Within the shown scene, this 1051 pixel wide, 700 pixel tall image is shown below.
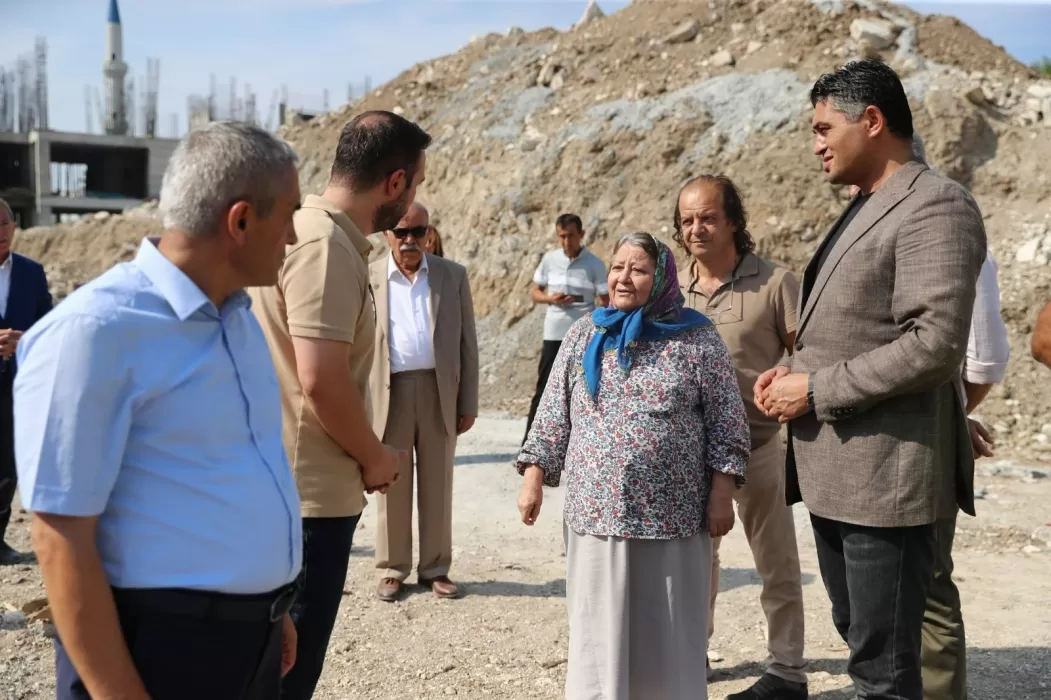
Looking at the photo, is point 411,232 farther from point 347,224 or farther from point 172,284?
point 172,284

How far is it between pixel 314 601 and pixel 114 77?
47262mm

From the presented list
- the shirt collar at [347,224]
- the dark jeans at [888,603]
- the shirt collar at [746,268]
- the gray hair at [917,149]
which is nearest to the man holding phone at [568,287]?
the shirt collar at [746,268]

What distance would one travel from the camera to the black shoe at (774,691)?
4.19 metres

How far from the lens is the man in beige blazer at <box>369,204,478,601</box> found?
5.80 m

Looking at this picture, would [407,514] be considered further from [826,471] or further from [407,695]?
[826,471]

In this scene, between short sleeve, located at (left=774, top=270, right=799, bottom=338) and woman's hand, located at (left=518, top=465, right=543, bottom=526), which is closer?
woman's hand, located at (left=518, top=465, right=543, bottom=526)

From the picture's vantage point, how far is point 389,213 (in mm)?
3121

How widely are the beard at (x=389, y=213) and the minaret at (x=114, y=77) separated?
45.0 meters

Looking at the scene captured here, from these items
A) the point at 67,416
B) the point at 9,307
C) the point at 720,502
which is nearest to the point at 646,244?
the point at 720,502

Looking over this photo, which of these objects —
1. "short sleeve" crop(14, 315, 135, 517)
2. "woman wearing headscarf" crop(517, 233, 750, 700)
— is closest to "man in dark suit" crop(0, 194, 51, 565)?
"woman wearing headscarf" crop(517, 233, 750, 700)

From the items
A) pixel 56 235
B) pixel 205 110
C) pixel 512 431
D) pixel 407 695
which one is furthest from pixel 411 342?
pixel 205 110

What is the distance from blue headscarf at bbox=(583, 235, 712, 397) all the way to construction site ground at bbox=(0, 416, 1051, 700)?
5.66ft

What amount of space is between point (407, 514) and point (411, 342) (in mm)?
1035

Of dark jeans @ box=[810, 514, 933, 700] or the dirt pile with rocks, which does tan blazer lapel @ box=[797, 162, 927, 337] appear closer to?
dark jeans @ box=[810, 514, 933, 700]
